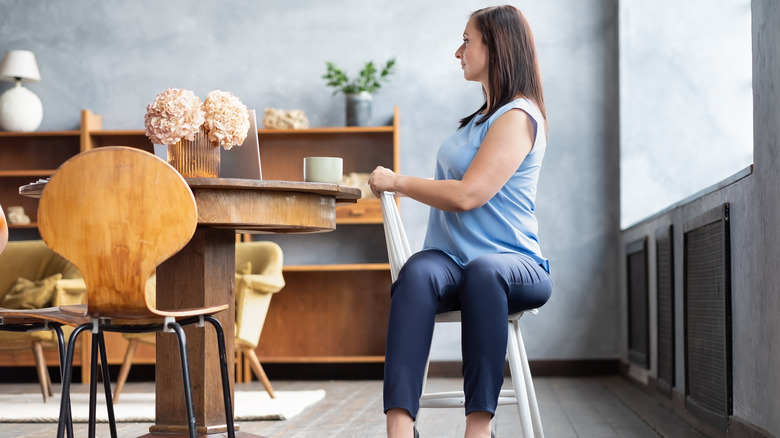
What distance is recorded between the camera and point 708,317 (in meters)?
2.71

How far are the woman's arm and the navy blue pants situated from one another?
0.47 ft

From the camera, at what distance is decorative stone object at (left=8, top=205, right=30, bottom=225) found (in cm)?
488

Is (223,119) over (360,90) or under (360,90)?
under

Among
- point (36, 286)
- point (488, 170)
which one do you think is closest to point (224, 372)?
point (488, 170)

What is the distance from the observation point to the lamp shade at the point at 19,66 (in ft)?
15.8

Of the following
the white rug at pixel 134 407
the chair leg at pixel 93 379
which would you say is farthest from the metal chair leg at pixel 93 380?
the white rug at pixel 134 407

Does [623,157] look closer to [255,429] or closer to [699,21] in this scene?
[699,21]

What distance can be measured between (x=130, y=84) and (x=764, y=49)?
393cm

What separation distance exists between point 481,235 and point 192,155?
833 millimetres

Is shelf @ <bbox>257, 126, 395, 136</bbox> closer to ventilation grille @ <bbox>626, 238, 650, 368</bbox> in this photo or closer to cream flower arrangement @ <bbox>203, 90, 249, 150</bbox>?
ventilation grille @ <bbox>626, 238, 650, 368</bbox>

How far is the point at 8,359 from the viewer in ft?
15.8

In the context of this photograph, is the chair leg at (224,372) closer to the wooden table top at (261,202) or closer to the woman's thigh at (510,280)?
the wooden table top at (261,202)

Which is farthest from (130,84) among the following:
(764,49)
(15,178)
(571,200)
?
(764,49)

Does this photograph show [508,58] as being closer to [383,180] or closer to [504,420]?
[383,180]
